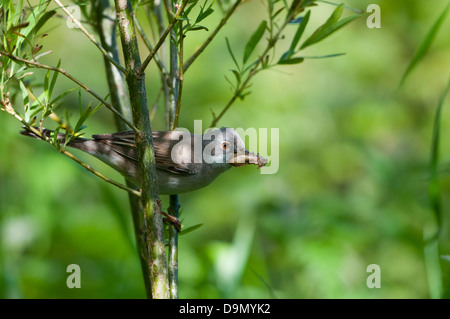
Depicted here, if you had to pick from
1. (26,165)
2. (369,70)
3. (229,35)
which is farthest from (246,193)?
(369,70)

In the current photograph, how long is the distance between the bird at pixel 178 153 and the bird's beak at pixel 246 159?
10mm

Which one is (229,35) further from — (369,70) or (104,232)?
(104,232)

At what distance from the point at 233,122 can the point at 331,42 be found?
224cm

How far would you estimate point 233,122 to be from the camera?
20.3 feet

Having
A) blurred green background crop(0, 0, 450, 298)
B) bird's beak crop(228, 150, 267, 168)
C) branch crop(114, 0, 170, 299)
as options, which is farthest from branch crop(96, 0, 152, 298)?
bird's beak crop(228, 150, 267, 168)

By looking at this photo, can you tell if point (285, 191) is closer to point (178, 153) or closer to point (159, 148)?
point (178, 153)

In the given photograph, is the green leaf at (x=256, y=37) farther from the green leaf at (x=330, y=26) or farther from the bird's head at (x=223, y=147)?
the bird's head at (x=223, y=147)

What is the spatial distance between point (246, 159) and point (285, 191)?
7.37 feet

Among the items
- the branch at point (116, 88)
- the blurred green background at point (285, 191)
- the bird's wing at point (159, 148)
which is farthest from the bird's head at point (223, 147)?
the branch at point (116, 88)

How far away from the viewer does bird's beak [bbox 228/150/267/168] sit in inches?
105

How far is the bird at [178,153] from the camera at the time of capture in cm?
319

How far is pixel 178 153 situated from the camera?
136 inches

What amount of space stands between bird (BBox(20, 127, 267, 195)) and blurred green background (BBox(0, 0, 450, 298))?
0.28 metres

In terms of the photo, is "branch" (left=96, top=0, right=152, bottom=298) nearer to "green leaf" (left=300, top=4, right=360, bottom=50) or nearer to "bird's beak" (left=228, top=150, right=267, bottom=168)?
"bird's beak" (left=228, top=150, right=267, bottom=168)
